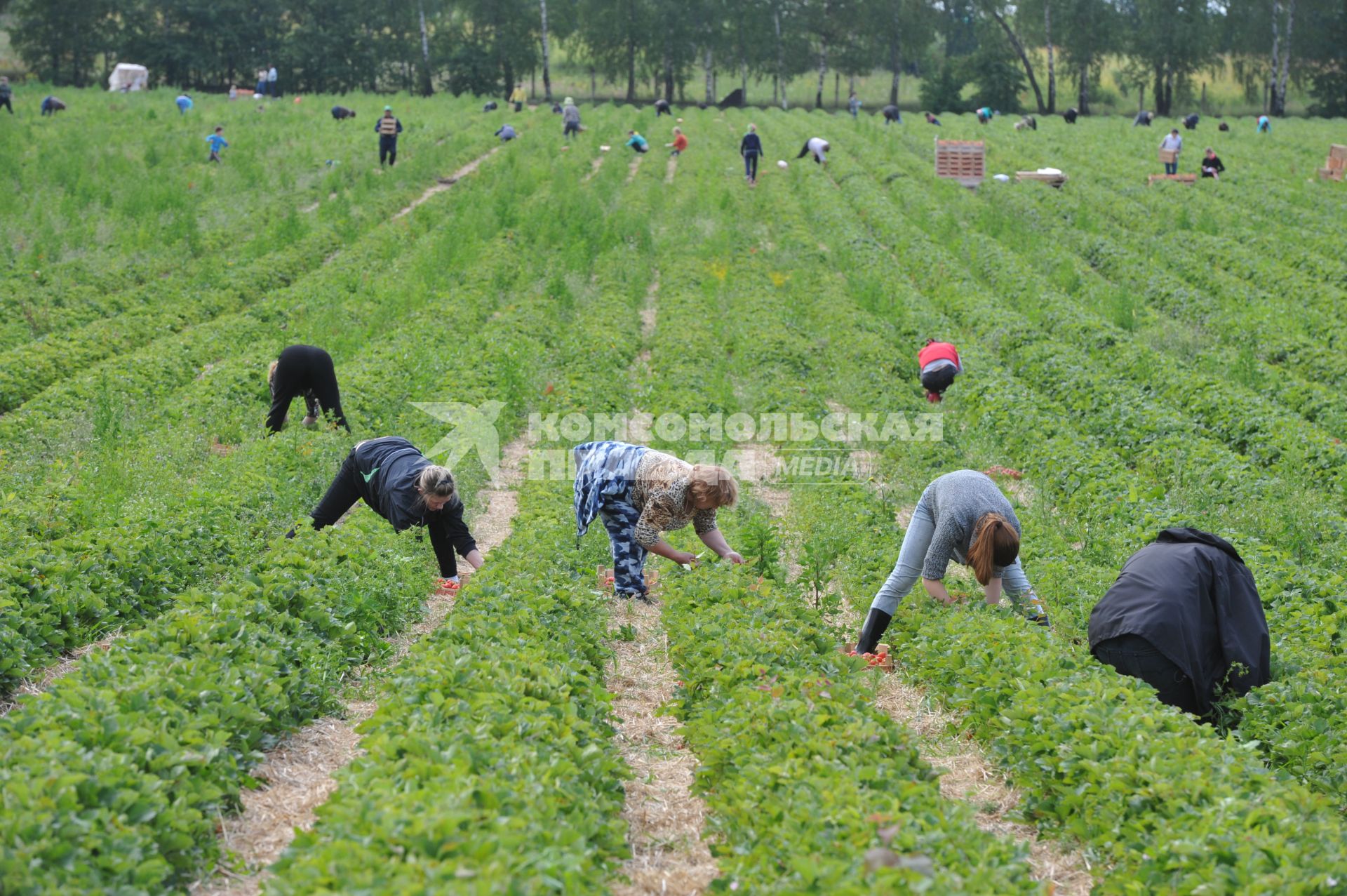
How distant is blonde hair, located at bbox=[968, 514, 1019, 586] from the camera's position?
21.7ft

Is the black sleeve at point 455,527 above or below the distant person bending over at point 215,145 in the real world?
below

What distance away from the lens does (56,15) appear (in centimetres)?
5238

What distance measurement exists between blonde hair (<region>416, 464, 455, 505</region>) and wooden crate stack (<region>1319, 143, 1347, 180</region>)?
28146 mm

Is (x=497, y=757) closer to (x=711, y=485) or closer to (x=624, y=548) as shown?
(x=711, y=485)

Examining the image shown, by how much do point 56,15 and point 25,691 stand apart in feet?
182

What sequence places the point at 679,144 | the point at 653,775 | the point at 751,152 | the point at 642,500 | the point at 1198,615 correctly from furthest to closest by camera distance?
the point at 679,144, the point at 751,152, the point at 642,500, the point at 1198,615, the point at 653,775

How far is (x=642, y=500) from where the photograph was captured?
7699mm

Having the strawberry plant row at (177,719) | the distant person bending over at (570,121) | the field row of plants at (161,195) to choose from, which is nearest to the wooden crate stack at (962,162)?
the distant person bending over at (570,121)

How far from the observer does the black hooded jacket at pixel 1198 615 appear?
6.14 meters

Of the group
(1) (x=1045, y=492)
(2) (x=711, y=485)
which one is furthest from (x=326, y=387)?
(1) (x=1045, y=492)

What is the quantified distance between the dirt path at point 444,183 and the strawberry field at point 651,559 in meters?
0.98

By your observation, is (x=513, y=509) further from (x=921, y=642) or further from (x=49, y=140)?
(x=49, y=140)

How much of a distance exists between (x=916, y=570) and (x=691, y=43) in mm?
58896

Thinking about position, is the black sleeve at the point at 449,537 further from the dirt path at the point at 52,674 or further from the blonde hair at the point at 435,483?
the dirt path at the point at 52,674
